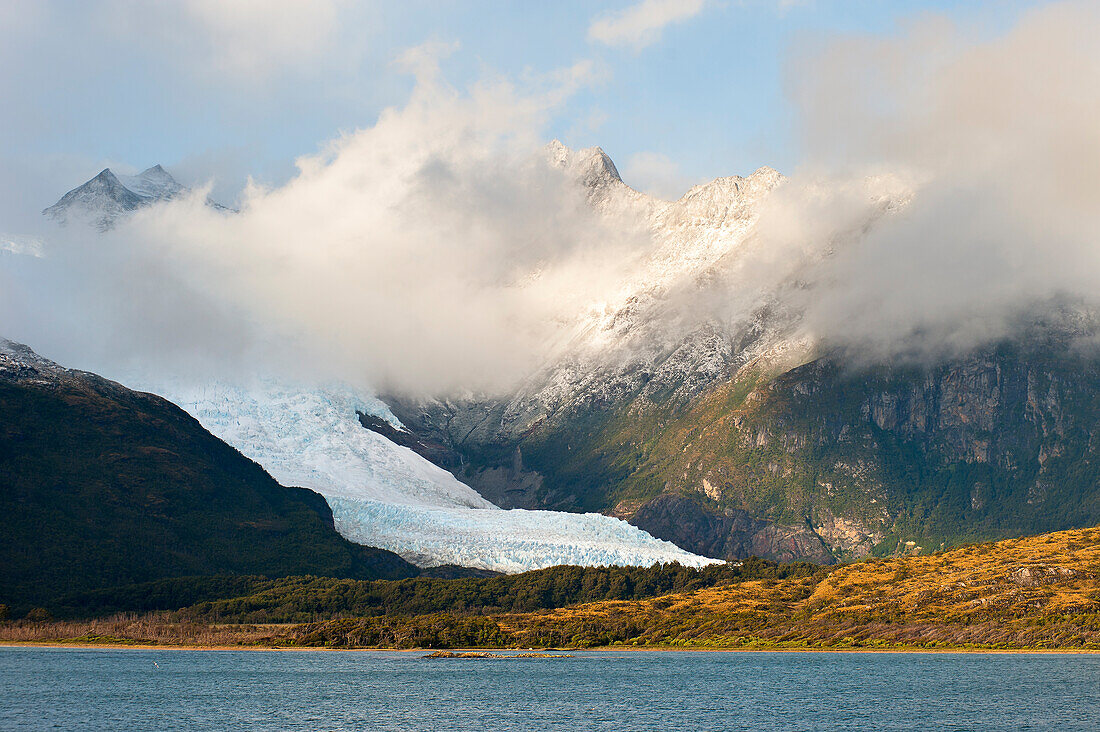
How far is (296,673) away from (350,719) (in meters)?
46.5

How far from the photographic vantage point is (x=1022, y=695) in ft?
398

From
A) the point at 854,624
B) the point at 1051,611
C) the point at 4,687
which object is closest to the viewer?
the point at 4,687

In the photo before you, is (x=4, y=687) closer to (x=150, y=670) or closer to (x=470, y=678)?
(x=150, y=670)

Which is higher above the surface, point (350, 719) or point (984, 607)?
point (984, 607)

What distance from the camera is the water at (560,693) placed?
362 ft

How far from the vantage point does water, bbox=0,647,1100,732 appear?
110438 mm

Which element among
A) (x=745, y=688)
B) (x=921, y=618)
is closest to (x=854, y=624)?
(x=921, y=618)

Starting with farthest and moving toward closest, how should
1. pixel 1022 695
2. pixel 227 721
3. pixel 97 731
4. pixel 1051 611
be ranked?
pixel 1051 611, pixel 1022 695, pixel 227 721, pixel 97 731

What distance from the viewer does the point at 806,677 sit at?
479 ft

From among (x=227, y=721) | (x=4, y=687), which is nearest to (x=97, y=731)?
(x=227, y=721)

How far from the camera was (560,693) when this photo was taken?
133625 mm

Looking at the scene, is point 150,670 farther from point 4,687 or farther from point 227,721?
point 227,721

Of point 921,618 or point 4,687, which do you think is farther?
point 921,618

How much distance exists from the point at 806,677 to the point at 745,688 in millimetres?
12808
